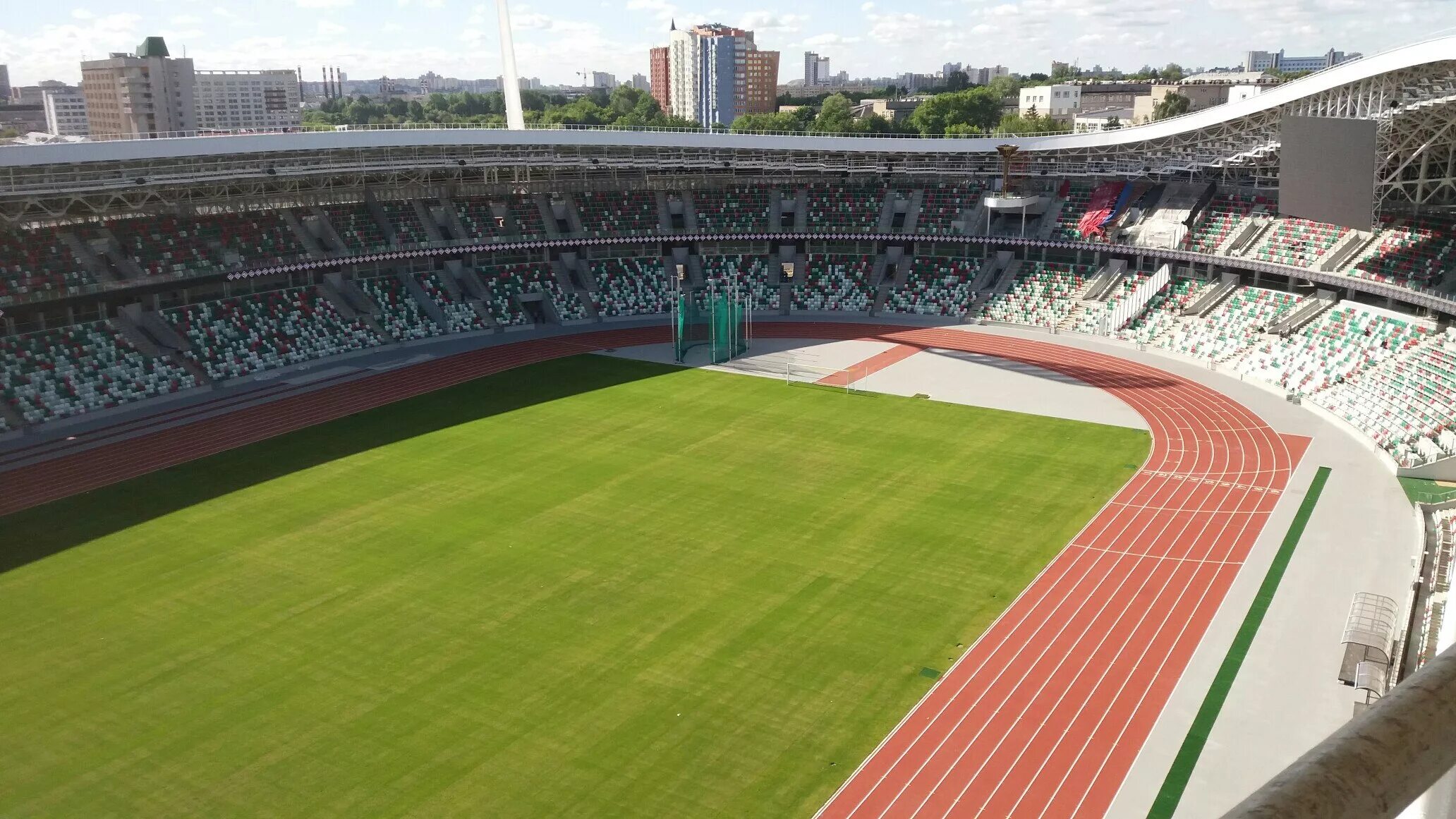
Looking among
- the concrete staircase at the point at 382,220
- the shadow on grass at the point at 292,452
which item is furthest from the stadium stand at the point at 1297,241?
the concrete staircase at the point at 382,220

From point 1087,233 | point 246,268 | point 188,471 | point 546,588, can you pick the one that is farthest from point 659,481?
point 1087,233

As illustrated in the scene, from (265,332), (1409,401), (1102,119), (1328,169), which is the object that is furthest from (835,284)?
(1102,119)

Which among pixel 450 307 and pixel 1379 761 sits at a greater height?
pixel 1379 761

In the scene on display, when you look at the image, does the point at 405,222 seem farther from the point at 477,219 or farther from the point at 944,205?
the point at 944,205

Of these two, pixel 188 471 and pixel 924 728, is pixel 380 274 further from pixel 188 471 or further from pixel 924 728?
pixel 924 728

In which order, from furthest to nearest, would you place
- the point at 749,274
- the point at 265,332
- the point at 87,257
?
the point at 749,274, the point at 265,332, the point at 87,257
